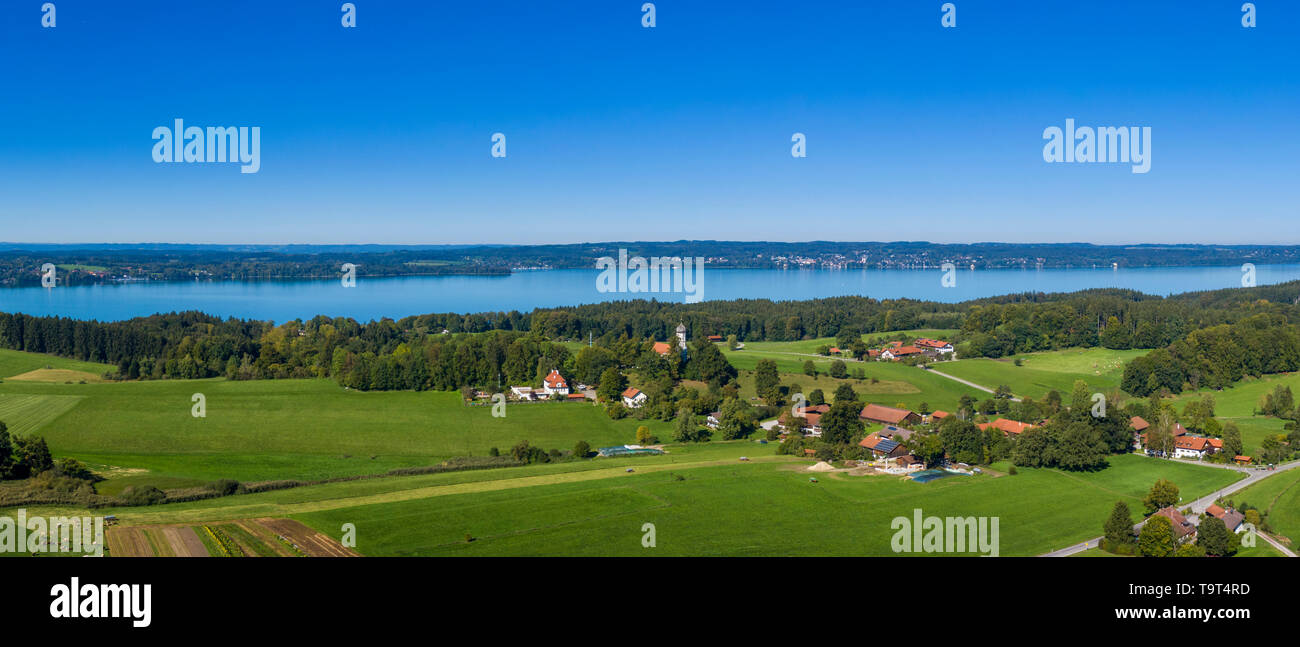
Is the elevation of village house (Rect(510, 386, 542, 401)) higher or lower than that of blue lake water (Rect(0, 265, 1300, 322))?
lower

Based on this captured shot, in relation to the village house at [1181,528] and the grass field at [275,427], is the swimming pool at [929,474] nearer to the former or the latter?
the village house at [1181,528]

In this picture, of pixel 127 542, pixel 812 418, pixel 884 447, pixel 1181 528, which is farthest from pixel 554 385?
pixel 1181 528

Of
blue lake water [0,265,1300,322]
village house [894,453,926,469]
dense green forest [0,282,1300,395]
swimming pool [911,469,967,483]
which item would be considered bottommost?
swimming pool [911,469,967,483]

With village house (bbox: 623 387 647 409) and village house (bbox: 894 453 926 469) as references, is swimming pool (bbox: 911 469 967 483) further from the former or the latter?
village house (bbox: 623 387 647 409)

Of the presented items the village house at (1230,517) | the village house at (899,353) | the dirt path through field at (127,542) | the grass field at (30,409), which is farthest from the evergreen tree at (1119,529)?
the grass field at (30,409)

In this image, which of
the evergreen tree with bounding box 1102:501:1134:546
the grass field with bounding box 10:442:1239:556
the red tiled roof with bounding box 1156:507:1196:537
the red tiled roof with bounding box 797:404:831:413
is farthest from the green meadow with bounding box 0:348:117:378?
the red tiled roof with bounding box 1156:507:1196:537

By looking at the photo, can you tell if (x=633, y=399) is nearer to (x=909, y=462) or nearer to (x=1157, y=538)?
(x=909, y=462)

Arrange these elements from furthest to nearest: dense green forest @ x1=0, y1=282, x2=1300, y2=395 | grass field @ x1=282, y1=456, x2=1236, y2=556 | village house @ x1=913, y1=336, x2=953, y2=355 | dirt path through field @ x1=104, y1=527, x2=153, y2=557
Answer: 1. village house @ x1=913, y1=336, x2=953, y2=355
2. dense green forest @ x1=0, y1=282, x2=1300, y2=395
3. grass field @ x1=282, y1=456, x2=1236, y2=556
4. dirt path through field @ x1=104, y1=527, x2=153, y2=557
